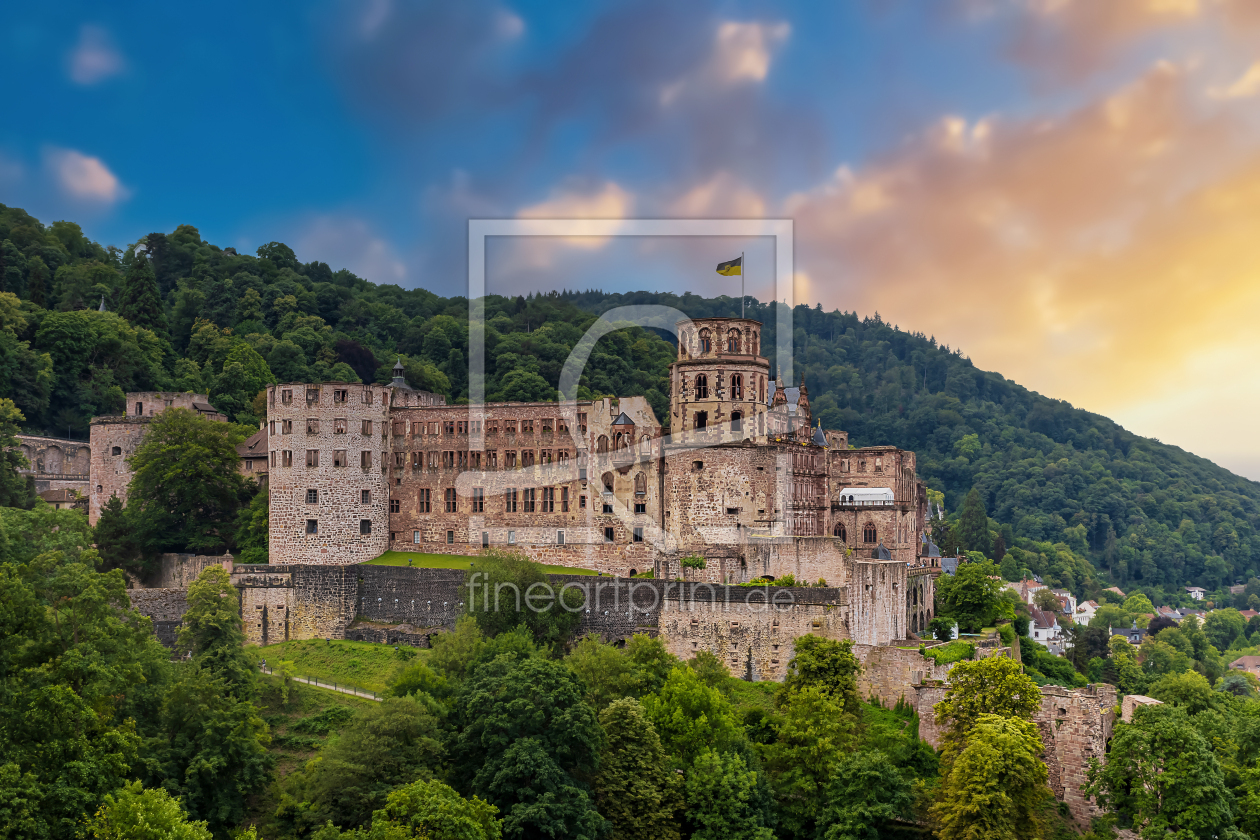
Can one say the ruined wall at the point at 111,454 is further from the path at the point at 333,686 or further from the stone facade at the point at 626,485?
the path at the point at 333,686

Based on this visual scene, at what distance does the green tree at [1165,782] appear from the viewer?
42.2 meters

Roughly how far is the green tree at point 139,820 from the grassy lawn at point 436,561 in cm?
3145

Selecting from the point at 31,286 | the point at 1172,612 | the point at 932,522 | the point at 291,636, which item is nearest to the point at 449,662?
the point at 291,636

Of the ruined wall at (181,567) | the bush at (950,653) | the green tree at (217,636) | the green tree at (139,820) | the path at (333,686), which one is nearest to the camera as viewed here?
the green tree at (139,820)

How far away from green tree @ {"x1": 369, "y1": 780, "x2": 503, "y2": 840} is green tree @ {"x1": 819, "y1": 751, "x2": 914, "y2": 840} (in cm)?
1323

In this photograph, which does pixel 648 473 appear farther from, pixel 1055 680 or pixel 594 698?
pixel 1055 680

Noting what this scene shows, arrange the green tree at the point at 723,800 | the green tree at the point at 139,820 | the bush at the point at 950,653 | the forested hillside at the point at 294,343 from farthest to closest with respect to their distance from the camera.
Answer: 1. the forested hillside at the point at 294,343
2. the bush at the point at 950,653
3. the green tree at the point at 723,800
4. the green tree at the point at 139,820

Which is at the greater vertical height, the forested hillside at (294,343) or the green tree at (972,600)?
the forested hillside at (294,343)

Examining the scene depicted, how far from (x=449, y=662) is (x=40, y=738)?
1719 cm

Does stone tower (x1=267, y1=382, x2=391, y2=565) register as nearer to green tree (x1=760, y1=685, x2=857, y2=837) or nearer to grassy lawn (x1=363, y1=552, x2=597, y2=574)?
grassy lawn (x1=363, y1=552, x2=597, y2=574)

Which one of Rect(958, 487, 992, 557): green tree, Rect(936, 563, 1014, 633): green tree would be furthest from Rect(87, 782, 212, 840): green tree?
Rect(958, 487, 992, 557): green tree

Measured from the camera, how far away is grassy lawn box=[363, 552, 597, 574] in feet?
222

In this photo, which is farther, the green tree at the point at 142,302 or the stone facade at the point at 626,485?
the green tree at the point at 142,302

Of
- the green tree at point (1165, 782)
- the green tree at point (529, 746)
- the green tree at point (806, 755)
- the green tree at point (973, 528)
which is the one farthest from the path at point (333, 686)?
the green tree at point (973, 528)
